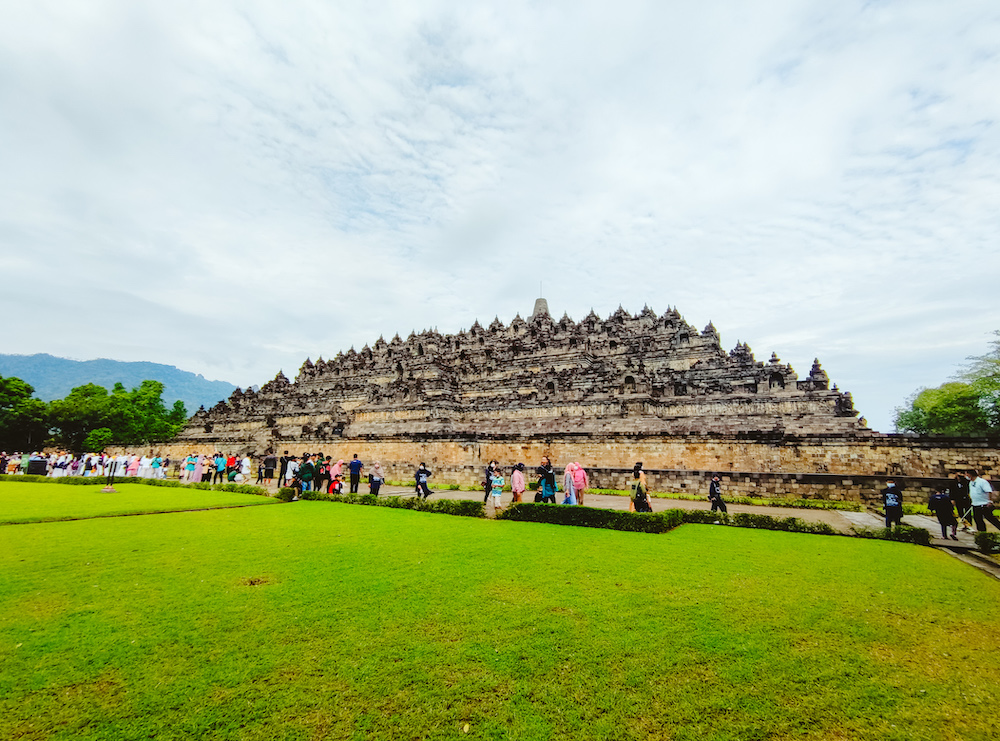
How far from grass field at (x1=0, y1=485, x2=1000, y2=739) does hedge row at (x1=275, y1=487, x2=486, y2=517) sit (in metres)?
5.13

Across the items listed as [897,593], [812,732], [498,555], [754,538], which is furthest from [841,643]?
[754,538]

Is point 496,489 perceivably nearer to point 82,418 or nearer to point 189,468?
point 189,468

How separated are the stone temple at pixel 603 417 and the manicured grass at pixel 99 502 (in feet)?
29.0

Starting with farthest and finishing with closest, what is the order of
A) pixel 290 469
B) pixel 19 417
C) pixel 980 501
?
pixel 19 417, pixel 290 469, pixel 980 501

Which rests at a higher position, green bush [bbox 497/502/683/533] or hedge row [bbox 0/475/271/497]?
green bush [bbox 497/502/683/533]

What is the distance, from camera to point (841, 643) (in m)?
4.58

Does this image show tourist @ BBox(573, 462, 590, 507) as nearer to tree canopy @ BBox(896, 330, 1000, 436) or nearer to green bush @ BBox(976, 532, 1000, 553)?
green bush @ BBox(976, 532, 1000, 553)

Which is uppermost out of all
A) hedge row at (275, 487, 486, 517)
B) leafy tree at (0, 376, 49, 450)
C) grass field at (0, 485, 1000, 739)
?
leafy tree at (0, 376, 49, 450)

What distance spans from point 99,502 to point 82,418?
37.3 meters

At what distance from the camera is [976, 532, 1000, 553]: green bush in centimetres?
891

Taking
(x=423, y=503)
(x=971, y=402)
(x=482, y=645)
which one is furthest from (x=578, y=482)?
(x=971, y=402)

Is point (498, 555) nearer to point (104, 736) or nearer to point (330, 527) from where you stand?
point (330, 527)

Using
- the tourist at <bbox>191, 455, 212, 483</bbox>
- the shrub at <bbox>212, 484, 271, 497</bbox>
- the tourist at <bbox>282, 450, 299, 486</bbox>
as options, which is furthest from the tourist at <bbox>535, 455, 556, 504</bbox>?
the tourist at <bbox>191, 455, 212, 483</bbox>

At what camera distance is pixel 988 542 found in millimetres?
8898
